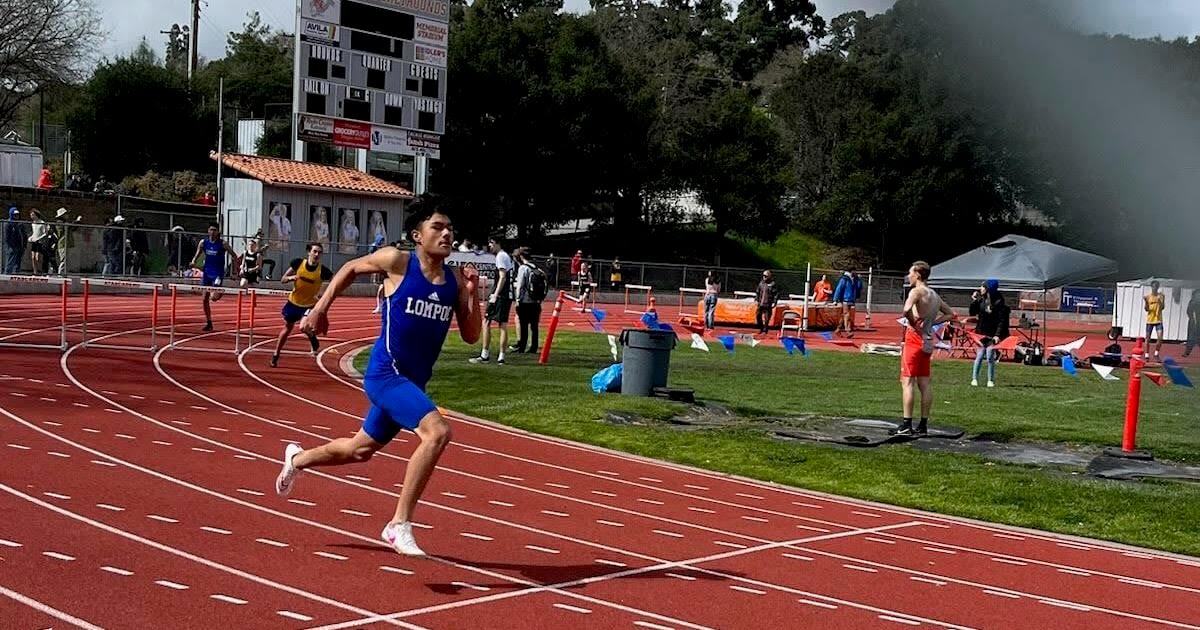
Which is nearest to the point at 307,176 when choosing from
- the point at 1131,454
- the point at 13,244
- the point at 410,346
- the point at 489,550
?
the point at 13,244

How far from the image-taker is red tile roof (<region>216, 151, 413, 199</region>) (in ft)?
132

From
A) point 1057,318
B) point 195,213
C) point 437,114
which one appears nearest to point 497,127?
point 437,114

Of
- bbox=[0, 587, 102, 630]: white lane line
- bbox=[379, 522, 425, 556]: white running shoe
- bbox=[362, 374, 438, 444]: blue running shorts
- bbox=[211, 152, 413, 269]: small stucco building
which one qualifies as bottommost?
bbox=[0, 587, 102, 630]: white lane line

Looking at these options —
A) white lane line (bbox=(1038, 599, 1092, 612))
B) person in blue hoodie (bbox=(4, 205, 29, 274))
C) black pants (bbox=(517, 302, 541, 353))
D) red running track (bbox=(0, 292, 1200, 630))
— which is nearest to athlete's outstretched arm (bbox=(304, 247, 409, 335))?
red running track (bbox=(0, 292, 1200, 630))

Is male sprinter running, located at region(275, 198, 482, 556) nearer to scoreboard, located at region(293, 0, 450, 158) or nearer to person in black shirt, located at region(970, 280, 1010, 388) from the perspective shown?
person in black shirt, located at region(970, 280, 1010, 388)

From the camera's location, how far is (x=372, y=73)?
4012cm

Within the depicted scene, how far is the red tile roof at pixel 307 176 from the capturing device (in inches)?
1580

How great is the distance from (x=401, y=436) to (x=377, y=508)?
381cm

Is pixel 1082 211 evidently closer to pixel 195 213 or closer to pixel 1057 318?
pixel 195 213

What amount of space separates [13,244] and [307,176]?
12.8 m

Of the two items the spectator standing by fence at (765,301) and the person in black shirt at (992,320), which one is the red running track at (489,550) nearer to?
the person in black shirt at (992,320)

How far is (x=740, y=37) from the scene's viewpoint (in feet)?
277

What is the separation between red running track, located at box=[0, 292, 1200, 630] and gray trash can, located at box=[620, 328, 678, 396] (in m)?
3.46

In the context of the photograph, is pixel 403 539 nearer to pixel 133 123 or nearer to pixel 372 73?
pixel 372 73
